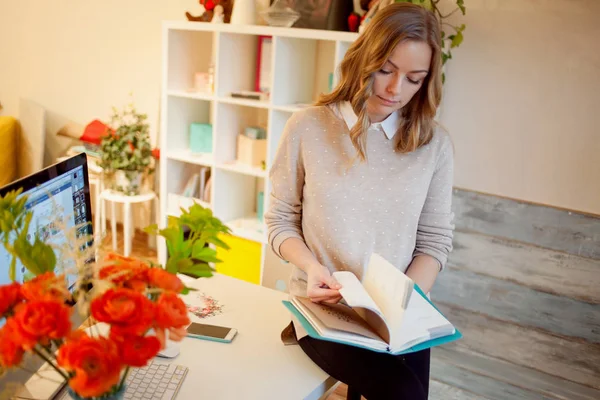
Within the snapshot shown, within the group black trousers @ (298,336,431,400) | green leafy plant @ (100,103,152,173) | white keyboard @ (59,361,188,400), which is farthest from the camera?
green leafy plant @ (100,103,152,173)

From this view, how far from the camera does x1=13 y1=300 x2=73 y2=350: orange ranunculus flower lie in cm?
79

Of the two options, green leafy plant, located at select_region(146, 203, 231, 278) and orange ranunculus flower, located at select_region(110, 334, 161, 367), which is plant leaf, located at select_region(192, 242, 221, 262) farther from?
orange ranunculus flower, located at select_region(110, 334, 161, 367)

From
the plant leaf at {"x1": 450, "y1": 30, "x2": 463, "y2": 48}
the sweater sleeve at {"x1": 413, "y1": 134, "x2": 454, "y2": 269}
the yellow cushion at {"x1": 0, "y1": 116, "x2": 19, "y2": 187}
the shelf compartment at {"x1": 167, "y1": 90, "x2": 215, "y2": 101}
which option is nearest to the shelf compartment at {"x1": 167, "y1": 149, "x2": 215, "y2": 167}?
the shelf compartment at {"x1": 167, "y1": 90, "x2": 215, "y2": 101}

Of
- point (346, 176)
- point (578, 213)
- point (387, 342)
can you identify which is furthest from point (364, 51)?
point (578, 213)

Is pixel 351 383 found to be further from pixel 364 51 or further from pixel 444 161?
pixel 364 51

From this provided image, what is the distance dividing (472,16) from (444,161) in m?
1.18

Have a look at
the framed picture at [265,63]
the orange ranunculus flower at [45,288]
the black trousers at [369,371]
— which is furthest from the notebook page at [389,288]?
the framed picture at [265,63]

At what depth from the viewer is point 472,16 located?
2.61m

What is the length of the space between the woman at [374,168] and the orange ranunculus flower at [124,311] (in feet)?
2.27

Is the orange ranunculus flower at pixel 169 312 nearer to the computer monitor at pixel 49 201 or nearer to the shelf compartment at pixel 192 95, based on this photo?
the computer monitor at pixel 49 201

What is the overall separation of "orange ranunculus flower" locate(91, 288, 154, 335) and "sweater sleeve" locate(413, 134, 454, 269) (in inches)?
40.2

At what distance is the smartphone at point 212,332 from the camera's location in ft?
4.81

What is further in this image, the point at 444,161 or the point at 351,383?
the point at 444,161

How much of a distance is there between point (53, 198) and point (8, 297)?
24 cm
